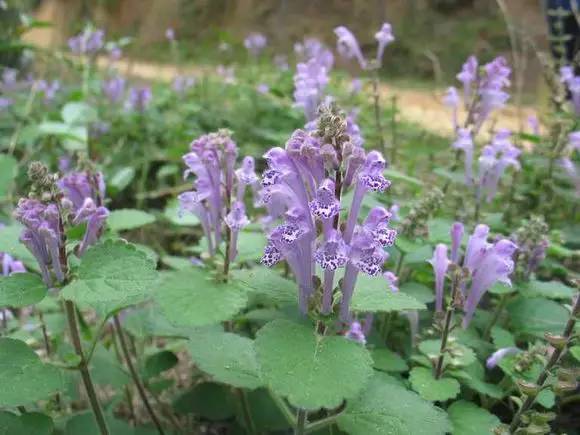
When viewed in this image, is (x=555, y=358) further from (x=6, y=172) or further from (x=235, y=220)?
(x=6, y=172)

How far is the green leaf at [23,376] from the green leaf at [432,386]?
2.72 ft

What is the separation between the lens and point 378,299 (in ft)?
4.02

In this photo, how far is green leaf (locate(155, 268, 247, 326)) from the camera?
4.03 ft

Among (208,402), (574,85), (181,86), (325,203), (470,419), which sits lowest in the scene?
(208,402)

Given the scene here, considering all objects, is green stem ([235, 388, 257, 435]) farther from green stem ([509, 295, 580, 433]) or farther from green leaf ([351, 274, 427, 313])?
green stem ([509, 295, 580, 433])

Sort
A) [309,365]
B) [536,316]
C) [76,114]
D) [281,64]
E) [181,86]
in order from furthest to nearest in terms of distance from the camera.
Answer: [281,64] < [181,86] < [76,114] < [536,316] < [309,365]

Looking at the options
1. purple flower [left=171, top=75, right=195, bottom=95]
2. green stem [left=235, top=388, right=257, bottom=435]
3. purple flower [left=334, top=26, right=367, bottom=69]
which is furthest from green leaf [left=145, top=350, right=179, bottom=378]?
purple flower [left=171, top=75, right=195, bottom=95]

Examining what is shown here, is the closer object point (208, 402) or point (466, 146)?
point (208, 402)

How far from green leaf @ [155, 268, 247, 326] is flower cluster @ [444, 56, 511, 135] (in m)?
1.46

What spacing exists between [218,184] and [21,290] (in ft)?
1.84

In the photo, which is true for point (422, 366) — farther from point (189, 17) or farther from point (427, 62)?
point (189, 17)

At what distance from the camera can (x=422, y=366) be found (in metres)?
1.64

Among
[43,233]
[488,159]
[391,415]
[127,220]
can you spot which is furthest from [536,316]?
[43,233]

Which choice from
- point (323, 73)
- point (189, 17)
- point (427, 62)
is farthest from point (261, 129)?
point (189, 17)
